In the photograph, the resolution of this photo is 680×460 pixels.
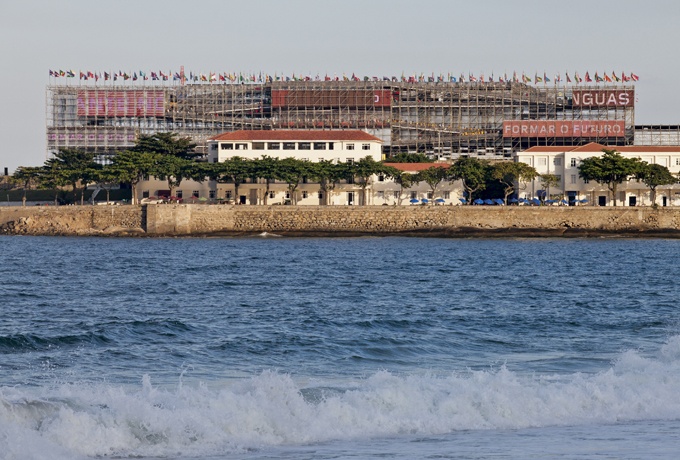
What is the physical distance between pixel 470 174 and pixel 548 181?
20.5 ft

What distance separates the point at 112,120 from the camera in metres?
108

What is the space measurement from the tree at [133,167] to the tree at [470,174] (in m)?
23.8

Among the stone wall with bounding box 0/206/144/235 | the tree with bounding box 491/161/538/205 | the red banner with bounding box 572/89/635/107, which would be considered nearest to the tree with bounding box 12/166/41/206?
the stone wall with bounding box 0/206/144/235

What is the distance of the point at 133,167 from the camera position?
85062mm

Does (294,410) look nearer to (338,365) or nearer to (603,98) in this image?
(338,365)

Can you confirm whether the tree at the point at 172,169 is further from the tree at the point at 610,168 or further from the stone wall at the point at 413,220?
the tree at the point at 610,168

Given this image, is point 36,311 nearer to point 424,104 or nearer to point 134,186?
point 134,186

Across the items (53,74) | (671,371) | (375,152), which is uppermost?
(53,74)

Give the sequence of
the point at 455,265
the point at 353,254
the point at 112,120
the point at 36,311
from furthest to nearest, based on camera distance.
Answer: the point at 112,120
the point at 353,254
the point at 455,265
the point at 36,311

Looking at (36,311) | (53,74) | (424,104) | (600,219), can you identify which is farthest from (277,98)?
(36,311)

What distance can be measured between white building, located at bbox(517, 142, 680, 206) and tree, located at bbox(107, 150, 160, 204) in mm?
29637

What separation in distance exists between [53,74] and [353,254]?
6250cm

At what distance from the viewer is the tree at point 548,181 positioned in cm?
8444

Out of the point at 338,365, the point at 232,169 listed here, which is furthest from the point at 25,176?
the point at 338,365
